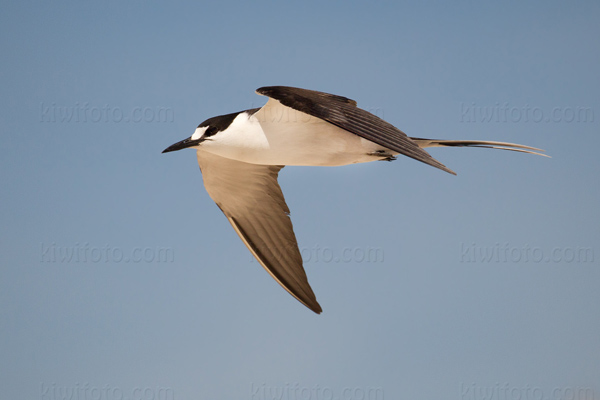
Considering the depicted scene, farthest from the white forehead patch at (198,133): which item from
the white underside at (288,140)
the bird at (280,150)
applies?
the white underside at (288,140)

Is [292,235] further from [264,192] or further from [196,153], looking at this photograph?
[196,153]

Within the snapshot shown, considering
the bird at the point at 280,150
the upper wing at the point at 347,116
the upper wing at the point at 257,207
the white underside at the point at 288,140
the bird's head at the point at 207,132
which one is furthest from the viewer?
the upper wing at the point at 257,207

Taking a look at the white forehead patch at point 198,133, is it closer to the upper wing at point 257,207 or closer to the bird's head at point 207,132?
the bird's head at point 207,132

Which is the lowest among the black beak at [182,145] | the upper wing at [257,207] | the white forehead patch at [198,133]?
the upper wing at [257,207]

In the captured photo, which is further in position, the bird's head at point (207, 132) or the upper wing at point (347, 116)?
the bird's head at point (207, 132)

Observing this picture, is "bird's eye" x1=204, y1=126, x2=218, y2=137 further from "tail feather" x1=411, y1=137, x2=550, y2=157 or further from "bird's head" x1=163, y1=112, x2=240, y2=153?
"tail feather" x1=411, y1=137, x2=550, y2=157

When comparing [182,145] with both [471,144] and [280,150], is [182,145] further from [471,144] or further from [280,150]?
[471,144]

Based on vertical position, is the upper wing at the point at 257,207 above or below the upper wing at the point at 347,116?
below

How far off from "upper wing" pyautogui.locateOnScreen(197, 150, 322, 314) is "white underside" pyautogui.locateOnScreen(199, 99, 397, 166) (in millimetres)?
1136

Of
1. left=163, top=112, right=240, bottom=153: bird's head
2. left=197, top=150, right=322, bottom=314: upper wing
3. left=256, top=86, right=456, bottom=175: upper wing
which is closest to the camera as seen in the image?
left=256, top=86, right=456, bottom=175: upper wing

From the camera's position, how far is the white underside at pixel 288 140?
6.08 metres

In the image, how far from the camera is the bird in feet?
17.5

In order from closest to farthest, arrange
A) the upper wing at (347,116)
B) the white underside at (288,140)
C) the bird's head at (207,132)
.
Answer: the upper wing at (347,116)
the white underside at (288,140)
the bird's head at (207,132)

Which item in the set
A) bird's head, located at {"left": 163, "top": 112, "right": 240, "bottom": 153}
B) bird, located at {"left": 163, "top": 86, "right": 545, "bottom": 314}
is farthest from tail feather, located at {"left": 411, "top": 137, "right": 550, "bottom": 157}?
bird's head, located at {"left": 163, "top": 112, "right": 240, "bottom": 153}
